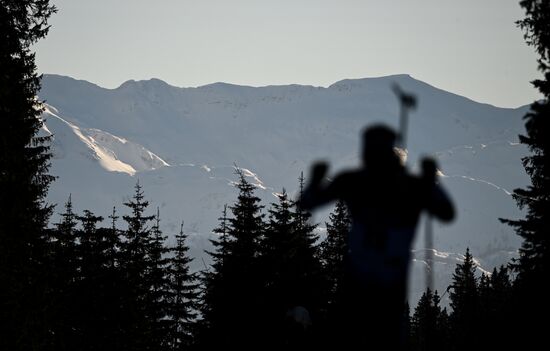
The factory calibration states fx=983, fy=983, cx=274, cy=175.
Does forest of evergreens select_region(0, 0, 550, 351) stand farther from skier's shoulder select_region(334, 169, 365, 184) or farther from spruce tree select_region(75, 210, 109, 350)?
skier's shoulder select_region(334, 169, 365, 184)

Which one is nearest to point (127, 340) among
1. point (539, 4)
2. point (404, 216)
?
point (539, 4)

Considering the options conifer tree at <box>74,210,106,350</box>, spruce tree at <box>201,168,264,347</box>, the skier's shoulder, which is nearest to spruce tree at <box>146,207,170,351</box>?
conifer tree at <box>74,210,106,350</box>

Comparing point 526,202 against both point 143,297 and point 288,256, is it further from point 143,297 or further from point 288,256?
point 143,297

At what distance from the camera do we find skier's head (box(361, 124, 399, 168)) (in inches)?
291

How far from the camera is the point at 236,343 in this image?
90.4 ft

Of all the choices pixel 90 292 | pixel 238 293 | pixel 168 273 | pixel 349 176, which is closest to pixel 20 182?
pixel 238 293

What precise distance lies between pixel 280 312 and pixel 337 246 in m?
12.8

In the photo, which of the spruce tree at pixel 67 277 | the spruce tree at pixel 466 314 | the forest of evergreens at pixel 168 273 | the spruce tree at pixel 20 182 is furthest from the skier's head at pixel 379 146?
the spruce tree at pixel 67 277

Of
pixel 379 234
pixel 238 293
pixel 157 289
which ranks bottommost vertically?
pixel 379 234

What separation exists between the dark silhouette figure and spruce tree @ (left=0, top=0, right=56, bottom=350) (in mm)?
13036

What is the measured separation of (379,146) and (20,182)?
49.3 feet

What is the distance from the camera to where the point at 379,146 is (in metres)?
7.43

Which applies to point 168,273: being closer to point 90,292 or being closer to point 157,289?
point 157,289

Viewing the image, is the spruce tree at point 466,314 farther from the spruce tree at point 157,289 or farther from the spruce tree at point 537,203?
the spruce tree at point 157,289
